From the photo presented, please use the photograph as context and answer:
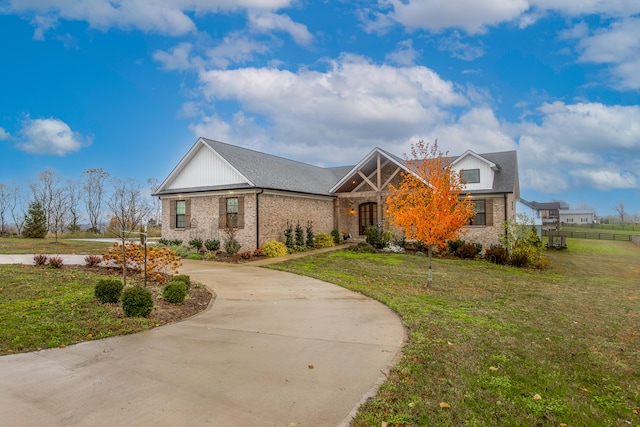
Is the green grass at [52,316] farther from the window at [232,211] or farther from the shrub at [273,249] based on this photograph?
the window at [232,211]

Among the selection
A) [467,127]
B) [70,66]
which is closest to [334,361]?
[70,66]

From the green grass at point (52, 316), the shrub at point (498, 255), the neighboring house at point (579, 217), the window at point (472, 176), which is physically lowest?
the shrub at point (498, 255)

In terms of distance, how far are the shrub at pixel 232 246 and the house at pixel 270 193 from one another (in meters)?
0.31

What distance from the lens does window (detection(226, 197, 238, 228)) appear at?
18703mm

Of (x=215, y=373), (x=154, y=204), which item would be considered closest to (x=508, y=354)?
(x=215, y=373)

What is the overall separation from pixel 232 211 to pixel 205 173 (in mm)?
2960

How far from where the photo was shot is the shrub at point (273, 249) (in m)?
17.3

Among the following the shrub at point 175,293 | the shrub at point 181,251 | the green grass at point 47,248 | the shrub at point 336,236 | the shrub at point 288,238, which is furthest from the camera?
the shrub at point 336,236

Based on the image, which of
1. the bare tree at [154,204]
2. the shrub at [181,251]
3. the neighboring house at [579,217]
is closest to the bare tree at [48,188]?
the bare tree at [154,204]

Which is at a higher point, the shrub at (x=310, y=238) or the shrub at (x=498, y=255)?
the shrub at (x=310, y=238)

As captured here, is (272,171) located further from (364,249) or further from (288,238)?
(364,249)

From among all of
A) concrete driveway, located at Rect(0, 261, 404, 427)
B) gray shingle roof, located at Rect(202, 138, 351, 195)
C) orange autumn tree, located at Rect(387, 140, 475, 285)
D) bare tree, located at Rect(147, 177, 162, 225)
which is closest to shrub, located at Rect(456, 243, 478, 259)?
orange autumn tree, located at Rect(387, 140, 475, 285)

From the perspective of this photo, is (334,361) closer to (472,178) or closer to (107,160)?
(472,178)

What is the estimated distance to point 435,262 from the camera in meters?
16.9
